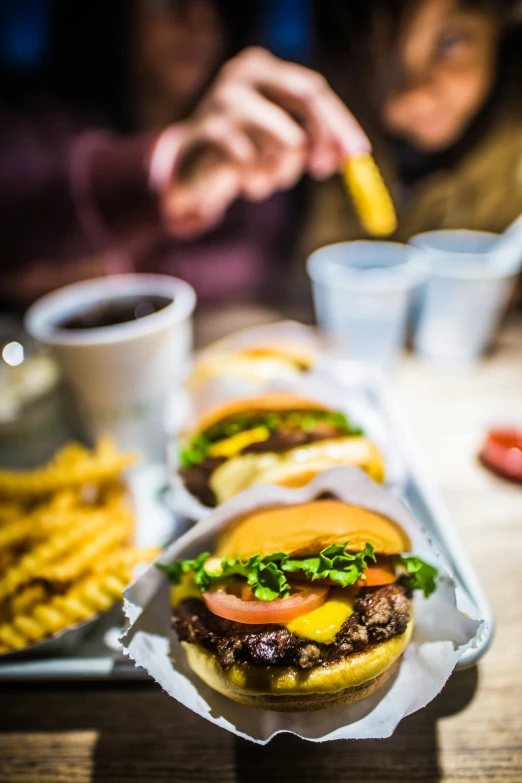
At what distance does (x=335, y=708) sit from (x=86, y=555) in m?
0.49

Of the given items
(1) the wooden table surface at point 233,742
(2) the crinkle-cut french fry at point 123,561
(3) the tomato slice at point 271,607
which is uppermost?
(3) the tomato slice at point 271,607

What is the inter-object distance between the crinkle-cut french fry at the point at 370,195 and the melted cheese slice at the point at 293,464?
1.19 metres

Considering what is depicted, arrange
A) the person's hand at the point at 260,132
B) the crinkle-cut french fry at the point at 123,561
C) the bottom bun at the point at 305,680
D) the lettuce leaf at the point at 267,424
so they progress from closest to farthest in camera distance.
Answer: the bottom bun at the point at 305,680 < the crinkle-cut french fry at the point at 123,561 < the lettuce leaf at the point at 267,424 < the person's hand at the point at 260,132

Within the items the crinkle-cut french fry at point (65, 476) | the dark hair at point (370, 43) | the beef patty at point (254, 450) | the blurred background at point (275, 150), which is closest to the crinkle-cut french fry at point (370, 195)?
the blurred background at point (275, 150)

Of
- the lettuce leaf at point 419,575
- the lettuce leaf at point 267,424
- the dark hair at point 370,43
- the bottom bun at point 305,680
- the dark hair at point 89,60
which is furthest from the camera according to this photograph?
the dark hair at point 89,60

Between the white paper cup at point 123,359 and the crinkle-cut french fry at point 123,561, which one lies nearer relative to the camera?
the crinkle-cut french fry at point 123,561

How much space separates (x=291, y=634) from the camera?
27.3 inches

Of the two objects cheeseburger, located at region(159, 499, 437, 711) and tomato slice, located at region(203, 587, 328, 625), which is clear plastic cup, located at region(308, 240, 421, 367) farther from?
tomato slice, located at region(203, 587, 328, 625)

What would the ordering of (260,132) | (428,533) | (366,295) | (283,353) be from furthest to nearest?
(366,295) < (260,132) < (283,353) < (428,533)

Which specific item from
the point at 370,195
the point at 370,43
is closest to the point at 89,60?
the point at 370,43

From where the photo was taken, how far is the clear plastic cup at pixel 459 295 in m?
1.71

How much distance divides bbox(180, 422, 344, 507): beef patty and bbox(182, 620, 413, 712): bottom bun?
35 cm

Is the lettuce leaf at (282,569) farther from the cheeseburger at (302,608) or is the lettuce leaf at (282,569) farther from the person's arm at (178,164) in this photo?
the person's arm at (178,164)

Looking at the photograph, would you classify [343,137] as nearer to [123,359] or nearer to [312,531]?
[123,359]
